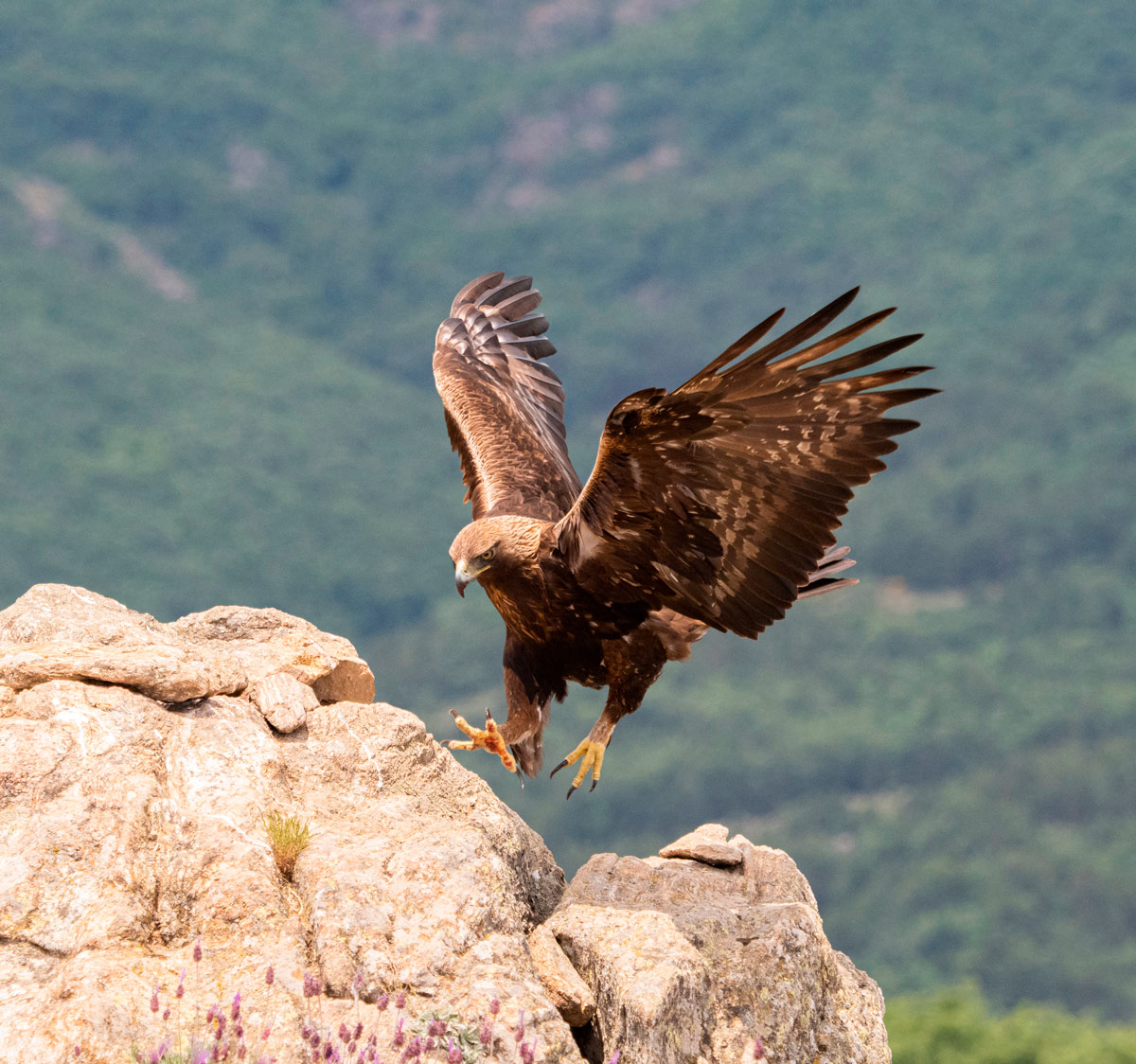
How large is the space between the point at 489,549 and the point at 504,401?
10.1ft

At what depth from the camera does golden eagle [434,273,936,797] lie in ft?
26.6

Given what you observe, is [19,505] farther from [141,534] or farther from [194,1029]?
[194,1029]

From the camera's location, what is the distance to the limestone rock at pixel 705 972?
7.28 meters

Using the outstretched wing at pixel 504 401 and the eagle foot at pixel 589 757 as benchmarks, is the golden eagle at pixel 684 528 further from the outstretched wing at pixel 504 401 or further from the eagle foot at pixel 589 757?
the outstretched wing at pixel 504 401

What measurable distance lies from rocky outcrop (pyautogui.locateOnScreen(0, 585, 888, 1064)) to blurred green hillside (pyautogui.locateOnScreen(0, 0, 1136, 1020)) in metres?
89.2

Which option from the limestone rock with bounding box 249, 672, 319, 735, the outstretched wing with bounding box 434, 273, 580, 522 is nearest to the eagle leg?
the limestone rock with bounding box 249, 672, 319, 735

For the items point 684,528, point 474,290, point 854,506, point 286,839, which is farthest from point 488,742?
point 854,506

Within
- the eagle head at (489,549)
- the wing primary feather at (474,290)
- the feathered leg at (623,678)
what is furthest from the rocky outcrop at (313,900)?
the wing primary feather at (474,290)

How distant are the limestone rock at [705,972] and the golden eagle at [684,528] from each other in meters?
0.95

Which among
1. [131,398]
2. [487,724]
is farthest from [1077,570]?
[487,724]

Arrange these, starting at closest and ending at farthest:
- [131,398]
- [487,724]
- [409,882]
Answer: [409,882], [487,724], [131,398]

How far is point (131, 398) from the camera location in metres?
152

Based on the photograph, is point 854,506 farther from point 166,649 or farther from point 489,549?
point 166,649

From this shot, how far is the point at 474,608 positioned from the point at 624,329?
5527 cm
